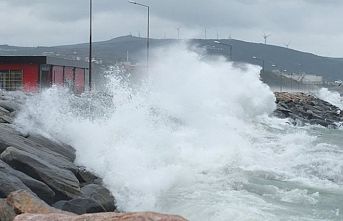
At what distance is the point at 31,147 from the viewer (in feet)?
38.3

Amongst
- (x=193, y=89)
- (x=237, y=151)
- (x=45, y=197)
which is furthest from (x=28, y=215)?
(x=193, y=89)

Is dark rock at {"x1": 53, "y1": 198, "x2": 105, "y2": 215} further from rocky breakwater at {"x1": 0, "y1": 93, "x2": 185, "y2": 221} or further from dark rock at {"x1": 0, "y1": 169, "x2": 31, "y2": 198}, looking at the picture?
dark rock at {"x1": 0, "y1": 169, "x2": 31, "y2": 198}

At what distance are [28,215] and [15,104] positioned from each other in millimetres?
11791

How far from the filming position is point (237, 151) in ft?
62.6

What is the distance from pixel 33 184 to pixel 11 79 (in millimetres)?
24662

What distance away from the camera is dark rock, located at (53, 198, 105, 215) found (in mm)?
9359

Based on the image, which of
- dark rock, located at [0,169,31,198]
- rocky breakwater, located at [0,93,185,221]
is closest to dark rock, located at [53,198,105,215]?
rocky breakwater, located at [0,93,185,221]

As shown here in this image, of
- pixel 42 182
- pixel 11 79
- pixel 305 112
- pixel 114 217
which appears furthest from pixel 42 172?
pixel 305 112

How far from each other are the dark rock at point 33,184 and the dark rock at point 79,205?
20 cm

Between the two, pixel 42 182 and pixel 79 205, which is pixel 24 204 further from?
pixel 42 182

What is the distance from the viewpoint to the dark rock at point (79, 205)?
30.7 ft

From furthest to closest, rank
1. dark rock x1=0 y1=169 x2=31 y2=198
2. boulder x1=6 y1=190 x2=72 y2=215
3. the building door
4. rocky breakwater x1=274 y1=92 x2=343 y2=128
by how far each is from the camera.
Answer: rocky breakwater x1=274 y1=92 x2=343 y2=128, the building door, dark rock x1=0 y1=169 x2=31 y2=198, boulder x1=6 y1=190 x2=72 y2=215

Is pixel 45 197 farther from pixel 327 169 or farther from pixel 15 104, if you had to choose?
pixel 327 169

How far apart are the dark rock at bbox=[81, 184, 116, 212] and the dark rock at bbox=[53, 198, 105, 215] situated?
470mm
